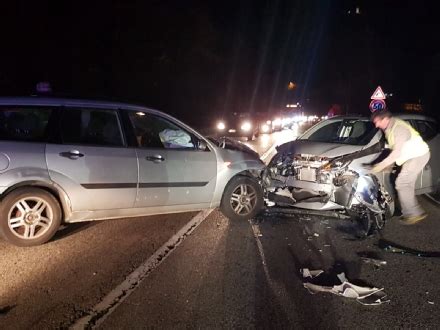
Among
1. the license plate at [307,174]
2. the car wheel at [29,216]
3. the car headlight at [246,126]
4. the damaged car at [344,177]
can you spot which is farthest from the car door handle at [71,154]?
the car headlight at [246,126]

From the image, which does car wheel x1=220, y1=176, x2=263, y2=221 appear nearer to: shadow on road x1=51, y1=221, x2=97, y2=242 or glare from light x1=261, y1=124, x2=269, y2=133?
shadow on road x1=51, y1=221, x2=97, y2=242

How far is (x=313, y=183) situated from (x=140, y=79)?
79.2 feet

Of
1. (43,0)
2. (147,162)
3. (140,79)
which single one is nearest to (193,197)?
(147,162)

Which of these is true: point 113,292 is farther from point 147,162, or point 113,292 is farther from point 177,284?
point 147,162

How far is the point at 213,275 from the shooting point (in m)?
4.52

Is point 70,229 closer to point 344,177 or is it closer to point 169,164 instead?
point 169,164

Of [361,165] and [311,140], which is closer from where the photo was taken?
[361,165]

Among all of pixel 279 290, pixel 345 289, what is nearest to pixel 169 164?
pixel 279 290

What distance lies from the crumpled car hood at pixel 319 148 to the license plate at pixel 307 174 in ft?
1.10

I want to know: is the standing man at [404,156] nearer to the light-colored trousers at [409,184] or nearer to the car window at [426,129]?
the light-colored trousers at [409,184]

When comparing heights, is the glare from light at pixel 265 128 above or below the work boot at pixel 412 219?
above

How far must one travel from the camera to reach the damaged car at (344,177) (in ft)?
19.9

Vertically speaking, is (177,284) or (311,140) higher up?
(311,140)

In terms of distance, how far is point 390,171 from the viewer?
6.49 metres
